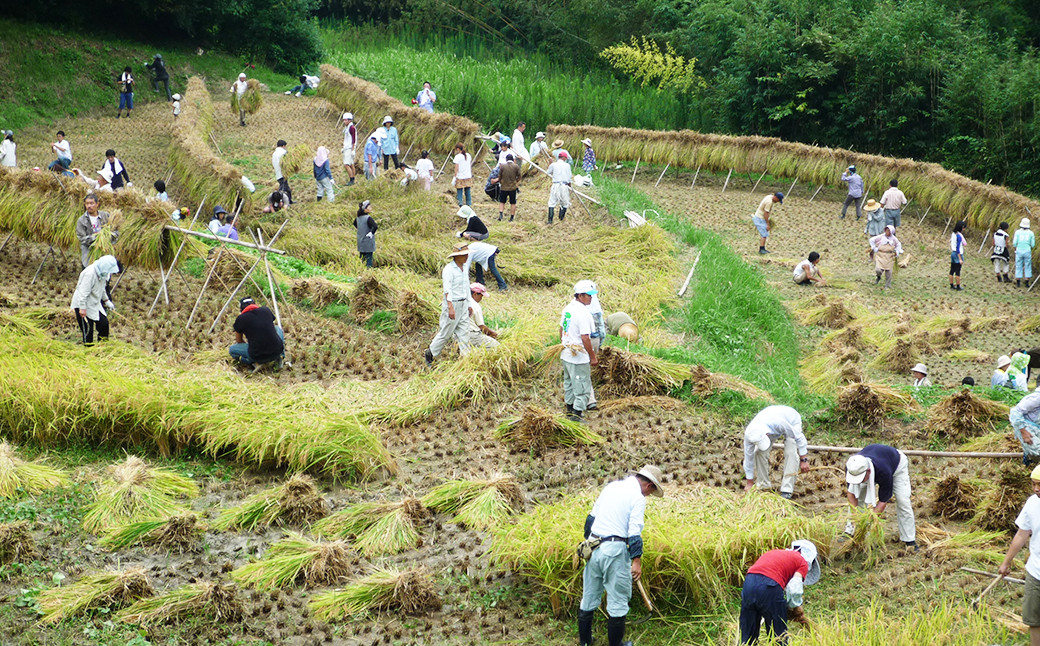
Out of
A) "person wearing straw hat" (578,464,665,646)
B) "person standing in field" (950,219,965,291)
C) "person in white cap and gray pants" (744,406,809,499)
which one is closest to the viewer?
"person wearing straw hat" (578,464,665,646)

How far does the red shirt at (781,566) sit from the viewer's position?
22.2 feet

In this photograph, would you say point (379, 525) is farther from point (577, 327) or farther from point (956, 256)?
point (956, 256)

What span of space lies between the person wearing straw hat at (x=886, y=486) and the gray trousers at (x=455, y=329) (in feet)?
16.2

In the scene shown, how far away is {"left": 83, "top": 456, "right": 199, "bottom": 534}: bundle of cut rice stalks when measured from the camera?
28.0 feet

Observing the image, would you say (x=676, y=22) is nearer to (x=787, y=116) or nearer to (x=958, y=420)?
(x=787, y=116)

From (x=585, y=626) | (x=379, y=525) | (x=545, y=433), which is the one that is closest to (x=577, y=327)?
(x=545, y=433)

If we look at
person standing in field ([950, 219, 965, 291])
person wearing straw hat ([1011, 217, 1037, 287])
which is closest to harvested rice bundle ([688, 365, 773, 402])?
person standing in field ([950, 219, 965, 291])

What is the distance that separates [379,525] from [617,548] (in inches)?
95.2

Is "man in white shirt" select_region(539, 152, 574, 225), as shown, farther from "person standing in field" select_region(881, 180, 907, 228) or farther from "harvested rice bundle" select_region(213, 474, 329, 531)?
"harvested rice bundle" select_region(213, 474, 329, 531)

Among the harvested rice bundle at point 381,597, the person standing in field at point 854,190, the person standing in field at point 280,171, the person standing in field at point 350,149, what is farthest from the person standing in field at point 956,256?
the harvested rice bundle at point 381,597

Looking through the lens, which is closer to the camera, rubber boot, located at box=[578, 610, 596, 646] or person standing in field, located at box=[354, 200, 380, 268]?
rubber boot, located at box=[578, 610, 596, 646]

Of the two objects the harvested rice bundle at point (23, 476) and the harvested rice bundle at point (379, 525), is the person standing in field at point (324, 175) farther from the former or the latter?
the harvested rice bundle at point (379, 525)

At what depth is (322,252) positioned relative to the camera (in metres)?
16.8

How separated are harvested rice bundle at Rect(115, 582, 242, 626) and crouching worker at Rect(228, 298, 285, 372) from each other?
475cm
